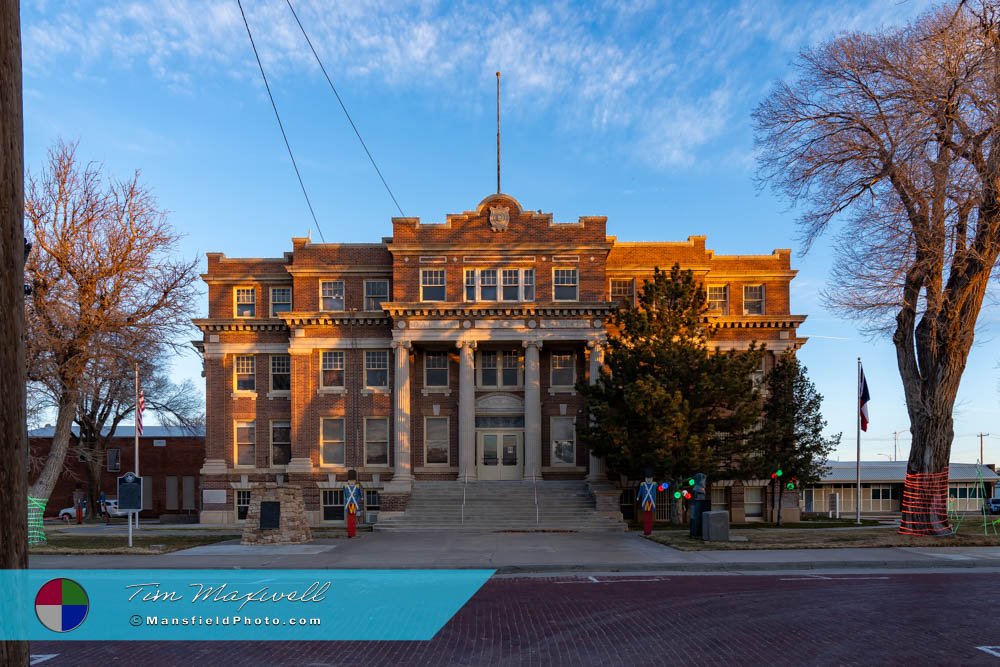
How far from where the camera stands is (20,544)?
4.61 m

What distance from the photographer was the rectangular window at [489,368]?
37.2m

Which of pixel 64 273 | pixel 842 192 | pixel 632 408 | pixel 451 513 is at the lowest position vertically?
pixel 451 513

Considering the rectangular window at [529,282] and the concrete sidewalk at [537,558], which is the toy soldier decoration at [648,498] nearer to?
the concrete sidewalk at [537,558]

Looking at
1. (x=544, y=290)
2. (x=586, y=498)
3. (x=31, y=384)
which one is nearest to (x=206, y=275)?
(x=31, y=384)

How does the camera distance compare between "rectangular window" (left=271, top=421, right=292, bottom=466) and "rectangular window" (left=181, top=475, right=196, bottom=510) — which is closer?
"rectangular window" (left=271, top=421, right=292, bottom=466)

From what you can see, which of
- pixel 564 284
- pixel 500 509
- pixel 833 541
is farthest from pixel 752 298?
pixel 833 541

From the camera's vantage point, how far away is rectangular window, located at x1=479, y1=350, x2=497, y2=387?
1463 inches

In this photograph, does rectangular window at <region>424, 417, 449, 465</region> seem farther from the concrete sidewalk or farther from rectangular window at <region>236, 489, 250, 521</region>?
the concrete sidewalk

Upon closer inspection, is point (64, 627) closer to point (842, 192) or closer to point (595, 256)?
point (842, 192)

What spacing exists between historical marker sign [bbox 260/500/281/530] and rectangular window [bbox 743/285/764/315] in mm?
24672

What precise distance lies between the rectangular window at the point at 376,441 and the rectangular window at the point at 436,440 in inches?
73.0

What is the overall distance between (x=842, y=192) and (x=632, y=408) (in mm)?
10494

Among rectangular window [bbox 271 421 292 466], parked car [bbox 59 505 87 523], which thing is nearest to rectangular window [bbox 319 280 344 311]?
rectangular window [bbox 271 421 292 466]

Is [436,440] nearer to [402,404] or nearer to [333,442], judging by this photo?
[402,404]
